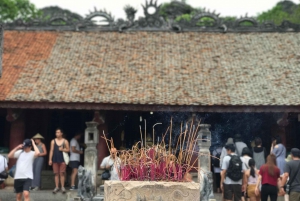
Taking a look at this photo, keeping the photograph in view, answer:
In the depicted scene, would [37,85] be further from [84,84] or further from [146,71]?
[146,71]

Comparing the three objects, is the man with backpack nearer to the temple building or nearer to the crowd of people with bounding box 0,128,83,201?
the crowd of people with bounding box 0,128,83,201

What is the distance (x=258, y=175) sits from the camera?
11.2 meters

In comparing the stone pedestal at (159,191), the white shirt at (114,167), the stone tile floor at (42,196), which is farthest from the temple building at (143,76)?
the stone pedestal at (159,191)

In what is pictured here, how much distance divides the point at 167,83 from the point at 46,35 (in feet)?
20.1

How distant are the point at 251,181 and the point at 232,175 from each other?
0.56 meters

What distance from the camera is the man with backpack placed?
10.9 metres

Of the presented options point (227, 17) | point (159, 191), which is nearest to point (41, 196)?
point (159, 191)

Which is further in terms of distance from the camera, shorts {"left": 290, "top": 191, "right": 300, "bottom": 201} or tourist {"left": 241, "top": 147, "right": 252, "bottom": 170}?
tourist {"left": 241, "top": 147, "right": 252, "bottom": 170}

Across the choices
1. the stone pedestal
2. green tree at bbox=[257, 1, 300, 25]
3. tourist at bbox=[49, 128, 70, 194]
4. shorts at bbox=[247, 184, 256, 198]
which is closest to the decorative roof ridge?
tourist at bbox=[49, 128, 70, 194]

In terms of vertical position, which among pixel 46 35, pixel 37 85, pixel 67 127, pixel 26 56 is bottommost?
pixel 67 127

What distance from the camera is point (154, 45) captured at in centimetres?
1961

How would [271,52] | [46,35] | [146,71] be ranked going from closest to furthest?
[146,71], [271,52], [46,35]

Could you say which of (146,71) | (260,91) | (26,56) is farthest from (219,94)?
(26,56)

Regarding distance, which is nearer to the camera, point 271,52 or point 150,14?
point 271,52
